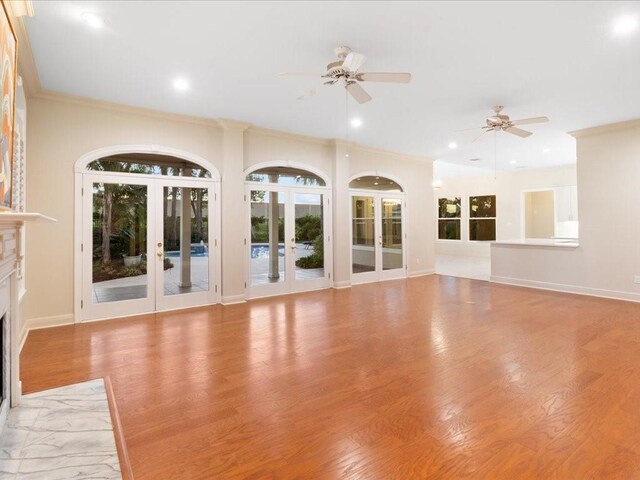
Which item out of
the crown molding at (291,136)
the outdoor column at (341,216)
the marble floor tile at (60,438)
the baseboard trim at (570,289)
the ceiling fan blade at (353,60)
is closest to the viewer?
the marble floor tile at (60,438)

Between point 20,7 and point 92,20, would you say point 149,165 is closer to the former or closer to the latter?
point 92,20

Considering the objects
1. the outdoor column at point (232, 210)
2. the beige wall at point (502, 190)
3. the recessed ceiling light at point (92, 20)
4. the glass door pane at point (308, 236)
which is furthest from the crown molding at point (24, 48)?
the beige wall at point (502, 190)

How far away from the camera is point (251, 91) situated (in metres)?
4.57

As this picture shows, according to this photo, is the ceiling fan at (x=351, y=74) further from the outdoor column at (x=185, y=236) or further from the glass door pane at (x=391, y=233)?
the glass door pane at (x=391, y=233)

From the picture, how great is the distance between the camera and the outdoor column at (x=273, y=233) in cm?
656

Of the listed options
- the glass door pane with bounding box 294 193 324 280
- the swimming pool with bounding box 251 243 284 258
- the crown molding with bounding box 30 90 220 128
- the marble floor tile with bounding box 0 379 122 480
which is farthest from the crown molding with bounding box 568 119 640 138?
the marble floor tile with bounding box 0 379 122 480

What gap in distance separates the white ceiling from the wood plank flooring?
301 centimetres

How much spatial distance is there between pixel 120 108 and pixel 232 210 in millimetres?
2136

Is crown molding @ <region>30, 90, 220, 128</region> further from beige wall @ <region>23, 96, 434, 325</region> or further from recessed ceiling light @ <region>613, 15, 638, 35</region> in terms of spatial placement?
recessed ceiling light @ <region>613, 15, 638, 35</region>

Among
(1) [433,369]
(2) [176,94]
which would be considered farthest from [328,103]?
(1) [433,369]

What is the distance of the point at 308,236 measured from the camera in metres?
7.05

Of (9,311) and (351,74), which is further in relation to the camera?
(351,74)

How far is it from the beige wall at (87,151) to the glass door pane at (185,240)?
353 millimetres

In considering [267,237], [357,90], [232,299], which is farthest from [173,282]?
[357,90]
